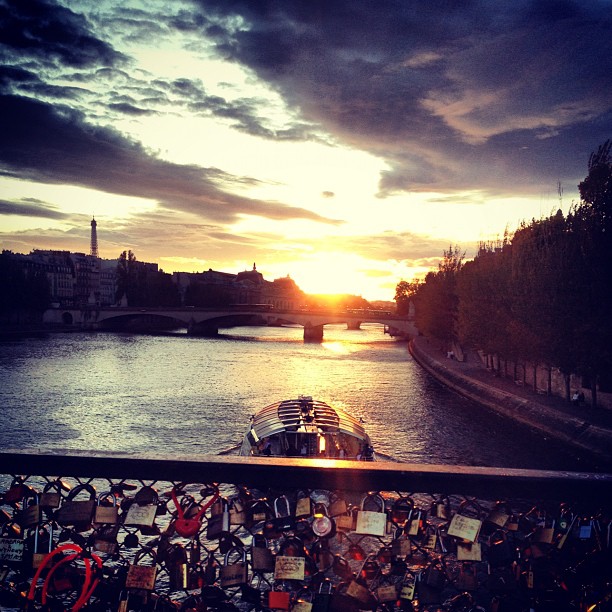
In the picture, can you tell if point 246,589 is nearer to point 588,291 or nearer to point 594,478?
point 594,478

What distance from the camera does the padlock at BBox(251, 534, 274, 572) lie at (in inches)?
160

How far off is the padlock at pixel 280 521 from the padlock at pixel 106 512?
3.38ft

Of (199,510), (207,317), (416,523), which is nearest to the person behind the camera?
(416,523)

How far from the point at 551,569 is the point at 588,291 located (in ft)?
93.8

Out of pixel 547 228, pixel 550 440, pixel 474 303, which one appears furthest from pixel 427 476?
pixel 474 303

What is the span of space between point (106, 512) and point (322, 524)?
58.6 inches

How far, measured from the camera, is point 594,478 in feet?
12.9

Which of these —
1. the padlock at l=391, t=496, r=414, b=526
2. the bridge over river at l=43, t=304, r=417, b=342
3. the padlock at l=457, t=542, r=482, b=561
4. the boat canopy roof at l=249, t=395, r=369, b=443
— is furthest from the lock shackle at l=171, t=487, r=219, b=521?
the bridge over river at l=43, t=304, r=417, b=342

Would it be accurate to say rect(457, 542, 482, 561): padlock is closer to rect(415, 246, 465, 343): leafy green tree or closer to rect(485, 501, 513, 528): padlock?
rect(485, 501, 513, 528): padlock

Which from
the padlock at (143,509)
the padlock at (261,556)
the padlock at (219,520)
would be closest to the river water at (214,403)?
the padlock at (143,509)

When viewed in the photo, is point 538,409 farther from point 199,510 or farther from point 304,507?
point 199,510

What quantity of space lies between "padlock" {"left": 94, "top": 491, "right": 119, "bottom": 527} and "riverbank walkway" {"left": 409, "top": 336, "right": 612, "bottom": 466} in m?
24.1

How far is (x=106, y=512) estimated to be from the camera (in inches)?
166

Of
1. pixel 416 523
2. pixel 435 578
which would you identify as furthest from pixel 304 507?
pixel 435 578
